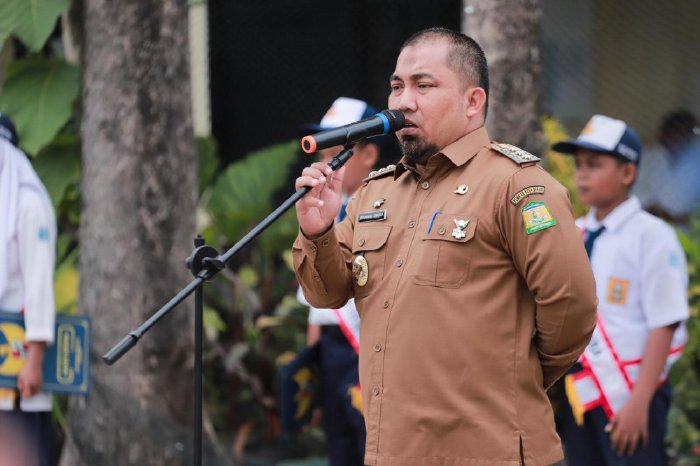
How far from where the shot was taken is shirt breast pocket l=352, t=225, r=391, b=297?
3113 mm

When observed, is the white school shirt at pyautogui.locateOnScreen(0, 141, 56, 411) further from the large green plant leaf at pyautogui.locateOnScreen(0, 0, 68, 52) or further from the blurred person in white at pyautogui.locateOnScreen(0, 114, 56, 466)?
the large green plant leaf at pyautogui.locateOnScreen(0, 0, 68, 52)

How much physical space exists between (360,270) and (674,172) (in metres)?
4.61

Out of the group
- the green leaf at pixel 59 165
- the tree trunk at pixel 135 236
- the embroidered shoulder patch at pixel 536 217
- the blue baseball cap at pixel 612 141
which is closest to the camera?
the embroidered shoulder patch at pixel 536 217

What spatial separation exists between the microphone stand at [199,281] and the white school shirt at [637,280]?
6.31 ft

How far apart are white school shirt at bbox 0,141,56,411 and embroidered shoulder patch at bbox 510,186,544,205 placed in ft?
8.67

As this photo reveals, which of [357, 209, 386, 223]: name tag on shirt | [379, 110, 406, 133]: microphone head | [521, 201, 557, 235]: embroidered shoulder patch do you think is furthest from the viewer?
[357, 209, 386, 223]: name tag on shirt

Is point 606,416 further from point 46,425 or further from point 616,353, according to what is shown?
point 46,425

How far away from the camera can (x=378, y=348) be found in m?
3.01

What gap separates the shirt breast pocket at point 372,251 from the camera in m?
3.11

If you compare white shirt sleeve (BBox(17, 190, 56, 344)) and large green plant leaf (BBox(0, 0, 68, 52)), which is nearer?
white shirt sleeve (BBox(17, 190, 56, 344))

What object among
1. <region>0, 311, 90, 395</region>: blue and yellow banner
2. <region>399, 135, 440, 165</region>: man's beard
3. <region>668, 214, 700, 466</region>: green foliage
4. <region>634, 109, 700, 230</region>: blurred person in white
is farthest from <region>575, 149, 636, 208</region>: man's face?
<region>634, 109, 700, 230</region>: blurred person in white

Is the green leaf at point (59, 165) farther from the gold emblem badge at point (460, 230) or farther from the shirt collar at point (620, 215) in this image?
the gold emblem badge at point (460, 230)

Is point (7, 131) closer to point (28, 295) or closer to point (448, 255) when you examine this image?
point (28, 295)

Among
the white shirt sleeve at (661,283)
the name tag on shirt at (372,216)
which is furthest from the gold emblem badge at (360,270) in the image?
the white shirt sleeve at (661,283)
